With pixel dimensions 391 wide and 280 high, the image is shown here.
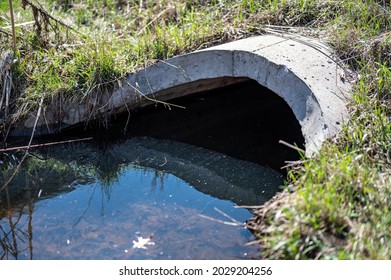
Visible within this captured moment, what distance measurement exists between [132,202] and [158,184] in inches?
14.0

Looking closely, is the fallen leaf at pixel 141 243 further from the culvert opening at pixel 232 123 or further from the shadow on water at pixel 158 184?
the culvert opening at pixel 232 123

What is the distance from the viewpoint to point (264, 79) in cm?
528

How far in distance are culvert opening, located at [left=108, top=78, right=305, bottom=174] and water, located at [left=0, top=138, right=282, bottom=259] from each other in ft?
0.56

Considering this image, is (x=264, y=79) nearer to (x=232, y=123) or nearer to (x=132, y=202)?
(x=232, y=123)

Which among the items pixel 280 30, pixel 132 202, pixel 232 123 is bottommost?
pixel 132 202

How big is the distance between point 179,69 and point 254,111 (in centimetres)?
98

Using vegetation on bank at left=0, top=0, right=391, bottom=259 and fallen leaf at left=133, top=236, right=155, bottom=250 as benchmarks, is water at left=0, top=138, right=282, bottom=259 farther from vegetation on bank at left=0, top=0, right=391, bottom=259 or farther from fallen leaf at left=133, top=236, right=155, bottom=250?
vegetation on bank at left=0, top=0, right=391, bottom=259

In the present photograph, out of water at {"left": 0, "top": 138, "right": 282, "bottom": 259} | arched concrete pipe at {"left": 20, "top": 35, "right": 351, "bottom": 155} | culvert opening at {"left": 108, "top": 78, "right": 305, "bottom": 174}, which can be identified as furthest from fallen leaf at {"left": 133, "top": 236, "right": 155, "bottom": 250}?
culvert opening at {"left": 108, "top": 78, "right": 305, "bottom": 174}

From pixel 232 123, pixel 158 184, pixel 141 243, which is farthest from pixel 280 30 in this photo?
→ pixel 141 243

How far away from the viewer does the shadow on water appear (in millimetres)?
4238

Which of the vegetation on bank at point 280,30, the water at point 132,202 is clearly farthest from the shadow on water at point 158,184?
the vegetation on bank at point 280,30

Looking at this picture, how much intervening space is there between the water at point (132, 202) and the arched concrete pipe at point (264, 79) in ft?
1.50

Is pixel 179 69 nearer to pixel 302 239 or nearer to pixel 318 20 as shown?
pixel 318 20

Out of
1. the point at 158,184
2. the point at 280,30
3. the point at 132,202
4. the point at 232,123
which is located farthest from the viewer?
the point at 232,123
